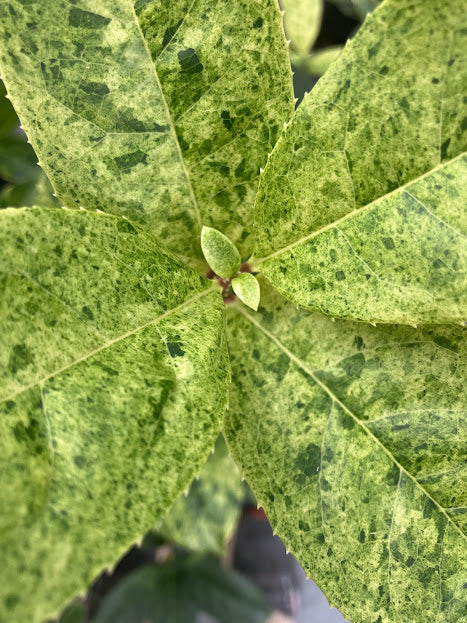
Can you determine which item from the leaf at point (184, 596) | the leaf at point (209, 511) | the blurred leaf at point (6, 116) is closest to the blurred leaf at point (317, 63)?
the blurred leaf at point (6, 116)

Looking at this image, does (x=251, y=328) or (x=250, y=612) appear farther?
(x=250, y=612)

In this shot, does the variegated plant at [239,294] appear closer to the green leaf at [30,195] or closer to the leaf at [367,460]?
the leaf at [367,460]

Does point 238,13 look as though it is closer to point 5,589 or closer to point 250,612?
point 5,589

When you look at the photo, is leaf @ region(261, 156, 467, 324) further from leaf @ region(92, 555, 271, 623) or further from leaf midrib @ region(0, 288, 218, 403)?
leaf @ region(92, 555, 271, 623)

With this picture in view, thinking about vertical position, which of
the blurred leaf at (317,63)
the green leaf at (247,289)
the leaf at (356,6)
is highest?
the leaf at (356,6)

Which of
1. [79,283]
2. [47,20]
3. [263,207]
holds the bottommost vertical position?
[79,283]

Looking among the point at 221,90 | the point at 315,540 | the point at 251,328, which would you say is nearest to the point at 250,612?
the point at 315,540

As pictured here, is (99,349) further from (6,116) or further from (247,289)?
(6,116)
